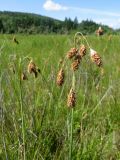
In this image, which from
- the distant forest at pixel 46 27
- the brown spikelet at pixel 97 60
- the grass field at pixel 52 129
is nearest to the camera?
the brown spikelet at pixel 97 60

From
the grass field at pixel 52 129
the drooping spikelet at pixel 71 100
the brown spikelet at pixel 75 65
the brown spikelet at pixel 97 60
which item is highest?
the brown spikelet at pixel 97 60

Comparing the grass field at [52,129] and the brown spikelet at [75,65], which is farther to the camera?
the grass field at [52,129]

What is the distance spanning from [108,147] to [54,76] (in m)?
0.71

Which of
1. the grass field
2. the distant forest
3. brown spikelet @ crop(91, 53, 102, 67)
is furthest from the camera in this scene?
the distant forest

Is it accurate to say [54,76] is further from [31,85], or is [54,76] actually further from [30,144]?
[30,144]

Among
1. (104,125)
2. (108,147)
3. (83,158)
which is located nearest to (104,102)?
(104,125)

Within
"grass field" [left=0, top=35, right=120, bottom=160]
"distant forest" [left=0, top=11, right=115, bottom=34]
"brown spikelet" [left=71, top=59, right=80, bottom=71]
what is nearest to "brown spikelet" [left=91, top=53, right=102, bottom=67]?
"brown spikelet" [left=71, top=59, right=80, bottom=71]

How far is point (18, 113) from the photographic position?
240 cm

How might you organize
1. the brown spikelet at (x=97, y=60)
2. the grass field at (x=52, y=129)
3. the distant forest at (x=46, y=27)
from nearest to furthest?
the brown spikelet at (x=97, y=60), the grass field at (x=52, y=129), the distant forest at (x=46, y=27)

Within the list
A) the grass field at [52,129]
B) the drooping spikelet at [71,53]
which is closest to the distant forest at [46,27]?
the grass field at [52,129]

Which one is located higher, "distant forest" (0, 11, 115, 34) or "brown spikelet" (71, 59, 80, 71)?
"brown spikelet" (71, 59, 80, 71)

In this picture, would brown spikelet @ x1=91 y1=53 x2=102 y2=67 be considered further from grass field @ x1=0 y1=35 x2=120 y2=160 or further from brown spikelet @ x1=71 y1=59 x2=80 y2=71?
grass field @ x1=0 y1=35 x2=120 y2=160

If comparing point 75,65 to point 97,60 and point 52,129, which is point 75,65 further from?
point 52,129

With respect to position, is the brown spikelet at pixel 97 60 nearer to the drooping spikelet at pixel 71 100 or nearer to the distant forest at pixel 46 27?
the drooping spikelet at pixel 71 100
